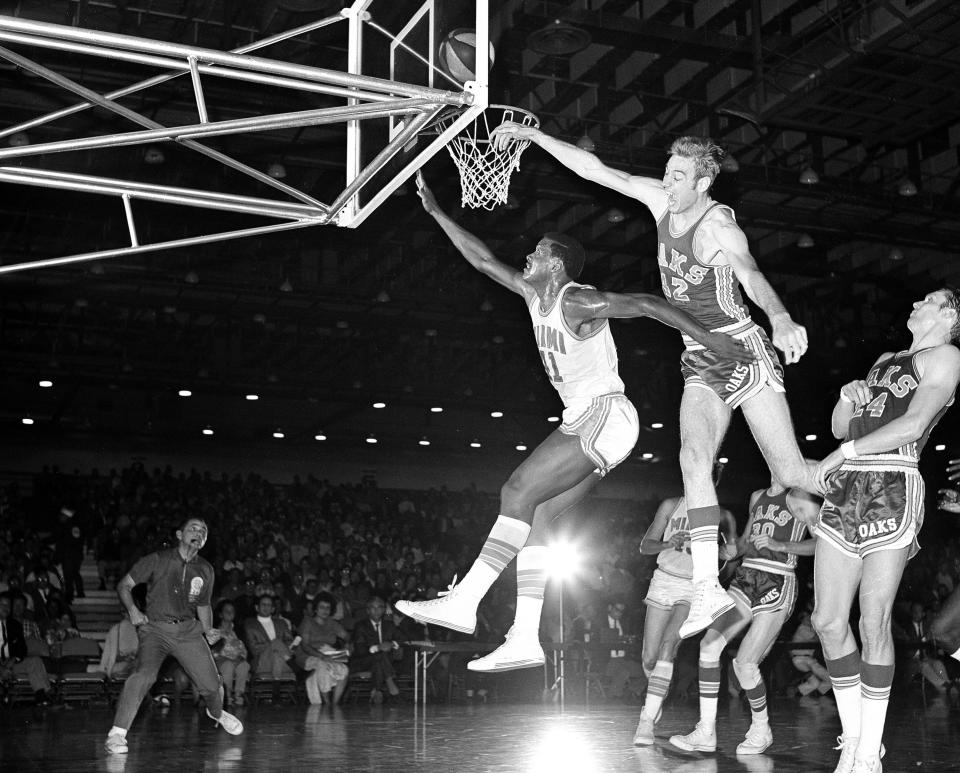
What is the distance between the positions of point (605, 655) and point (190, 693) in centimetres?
621

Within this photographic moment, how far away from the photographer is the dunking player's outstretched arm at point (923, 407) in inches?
217

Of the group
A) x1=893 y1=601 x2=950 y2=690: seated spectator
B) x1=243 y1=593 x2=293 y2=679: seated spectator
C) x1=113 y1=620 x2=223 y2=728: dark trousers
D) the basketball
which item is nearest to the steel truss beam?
the basketball

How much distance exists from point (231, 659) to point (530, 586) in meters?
9.39

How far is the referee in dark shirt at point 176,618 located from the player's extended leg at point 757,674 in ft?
13.8

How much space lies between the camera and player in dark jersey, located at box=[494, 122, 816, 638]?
5.20 metres

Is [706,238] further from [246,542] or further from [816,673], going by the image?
[246,542]

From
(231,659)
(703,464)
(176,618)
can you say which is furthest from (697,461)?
(231,659)

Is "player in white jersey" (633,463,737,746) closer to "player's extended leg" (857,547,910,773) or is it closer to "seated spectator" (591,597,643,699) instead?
"player's extended leg" (857,547,910,773)

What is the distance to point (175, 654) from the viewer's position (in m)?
8.70

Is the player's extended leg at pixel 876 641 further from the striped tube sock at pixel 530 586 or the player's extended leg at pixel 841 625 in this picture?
the striped tube sock at pixel 530 586

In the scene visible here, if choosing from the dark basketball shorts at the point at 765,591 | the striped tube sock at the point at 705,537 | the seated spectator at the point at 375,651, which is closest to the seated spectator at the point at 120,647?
the seated spectator at the point at 375,651

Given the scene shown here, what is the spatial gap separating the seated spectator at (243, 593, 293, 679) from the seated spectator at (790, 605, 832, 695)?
24.1 ft

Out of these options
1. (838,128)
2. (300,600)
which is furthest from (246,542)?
(838,128)

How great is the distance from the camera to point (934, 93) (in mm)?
15922
